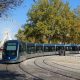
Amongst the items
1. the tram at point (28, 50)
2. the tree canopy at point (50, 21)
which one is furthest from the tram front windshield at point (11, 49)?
the tree canopy at point (50, 21)

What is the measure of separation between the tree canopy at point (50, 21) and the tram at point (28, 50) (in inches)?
264

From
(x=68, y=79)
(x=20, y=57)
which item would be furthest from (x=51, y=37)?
(x=68, y=79)

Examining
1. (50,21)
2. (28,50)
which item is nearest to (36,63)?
(28,50)

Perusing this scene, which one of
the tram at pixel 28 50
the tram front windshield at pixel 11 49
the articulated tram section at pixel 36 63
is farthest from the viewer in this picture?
the tram front windshield at pixel 11 49

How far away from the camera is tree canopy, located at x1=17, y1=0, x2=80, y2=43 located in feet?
267

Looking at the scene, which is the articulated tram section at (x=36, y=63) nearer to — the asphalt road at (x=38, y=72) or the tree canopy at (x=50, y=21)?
the asphalt road at (x=38, y=72)

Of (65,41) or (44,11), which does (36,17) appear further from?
(65,41)

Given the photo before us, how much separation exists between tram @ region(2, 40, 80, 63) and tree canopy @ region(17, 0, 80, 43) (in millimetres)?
6704

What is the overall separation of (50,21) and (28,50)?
1445 inches

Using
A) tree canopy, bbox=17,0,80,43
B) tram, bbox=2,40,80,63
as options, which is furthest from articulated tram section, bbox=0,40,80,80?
tree canopy, bbox=17,0,80,43

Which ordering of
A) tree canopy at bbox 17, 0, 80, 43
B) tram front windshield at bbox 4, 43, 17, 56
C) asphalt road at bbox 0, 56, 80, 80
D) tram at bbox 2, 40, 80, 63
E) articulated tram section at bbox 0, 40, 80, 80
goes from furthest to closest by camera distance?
tree canopy at bbox 17, 0, 80, 43 < tram front windshield at bbox 4, 43, 17, 56 < tram at bbox 2, 40, 80, 63 < articulated tram section at bbox 0, 40, 80, 80 < asphalt road at bbox 0, 56, 80, 80

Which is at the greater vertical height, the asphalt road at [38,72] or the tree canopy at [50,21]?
the tree canopy at [50,21]

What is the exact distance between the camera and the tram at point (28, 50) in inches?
1436

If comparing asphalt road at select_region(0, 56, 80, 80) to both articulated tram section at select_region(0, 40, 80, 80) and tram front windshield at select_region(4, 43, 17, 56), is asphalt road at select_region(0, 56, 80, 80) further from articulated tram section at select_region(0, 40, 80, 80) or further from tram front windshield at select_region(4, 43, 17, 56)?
tram front windshield at select_region(4, 43, 17, 56)
